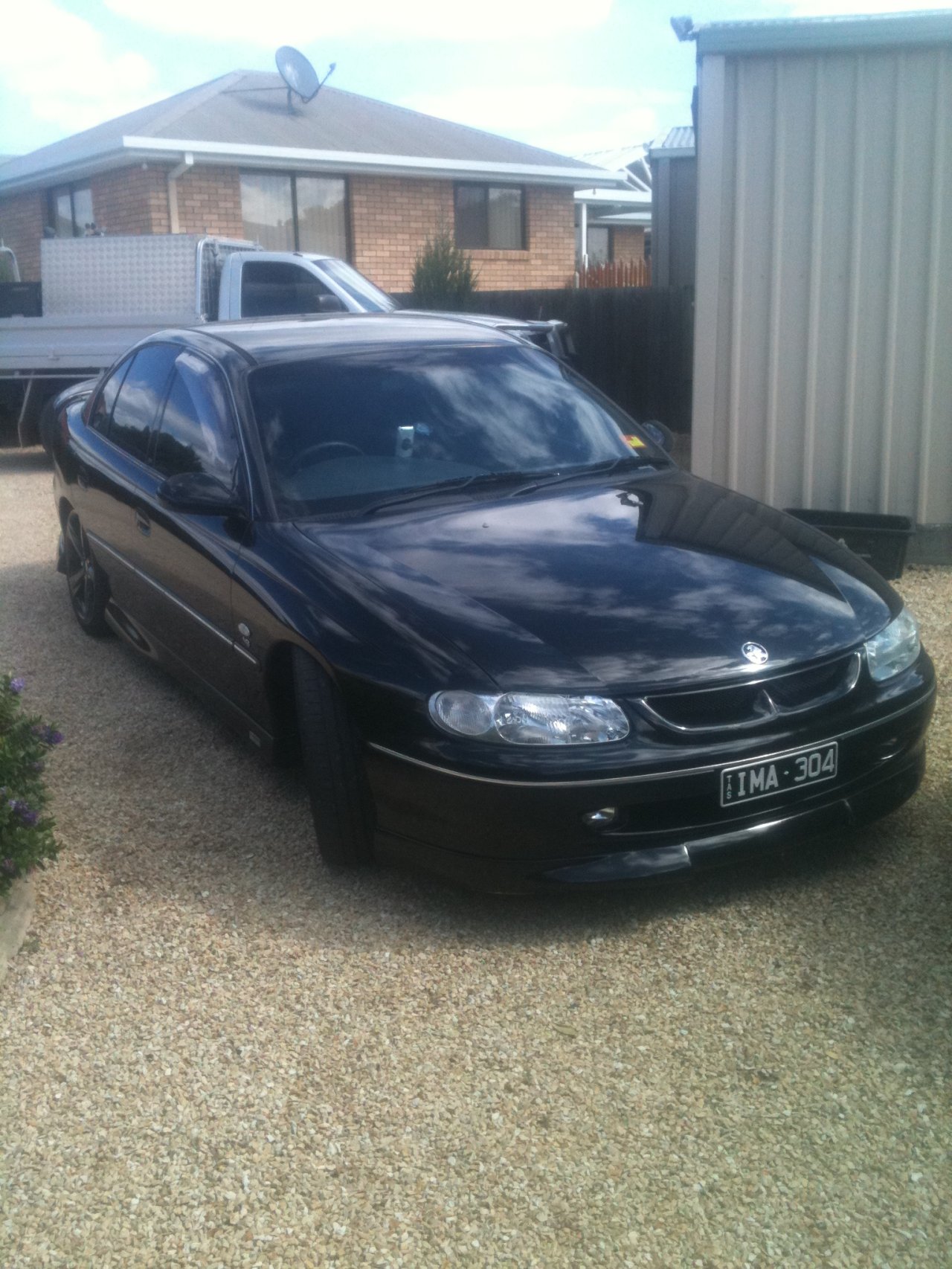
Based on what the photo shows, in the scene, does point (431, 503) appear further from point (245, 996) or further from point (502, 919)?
point (245, 996)

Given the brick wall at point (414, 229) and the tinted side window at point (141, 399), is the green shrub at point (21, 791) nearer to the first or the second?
the tinted side window at point (141, 399)

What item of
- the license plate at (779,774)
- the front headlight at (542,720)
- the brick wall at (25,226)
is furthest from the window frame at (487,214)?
the front headlight at (542,720)

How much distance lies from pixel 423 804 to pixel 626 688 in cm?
65

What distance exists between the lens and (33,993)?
3551mm

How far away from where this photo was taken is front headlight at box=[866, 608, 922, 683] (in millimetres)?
4000

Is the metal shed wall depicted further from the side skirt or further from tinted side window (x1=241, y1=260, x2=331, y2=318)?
tinted side window (x1=241, y1=260, x2=331, y2=318)

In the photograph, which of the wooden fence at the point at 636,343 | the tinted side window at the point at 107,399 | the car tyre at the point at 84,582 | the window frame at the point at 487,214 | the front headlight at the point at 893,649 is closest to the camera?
the front headlight at the point at 893,649

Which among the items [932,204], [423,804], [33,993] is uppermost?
[932,204]

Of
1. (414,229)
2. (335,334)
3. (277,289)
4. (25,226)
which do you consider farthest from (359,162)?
(335,334)

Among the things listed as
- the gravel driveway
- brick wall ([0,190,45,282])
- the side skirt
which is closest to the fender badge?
the gravel driveway

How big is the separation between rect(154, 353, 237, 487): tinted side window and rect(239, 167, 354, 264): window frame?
54.7ft

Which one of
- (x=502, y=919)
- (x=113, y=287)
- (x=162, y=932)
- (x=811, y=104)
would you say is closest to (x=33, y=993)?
(x=162, y=932)

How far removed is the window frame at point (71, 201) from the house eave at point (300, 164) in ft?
0.89

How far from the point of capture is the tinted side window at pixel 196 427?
4.87 m
